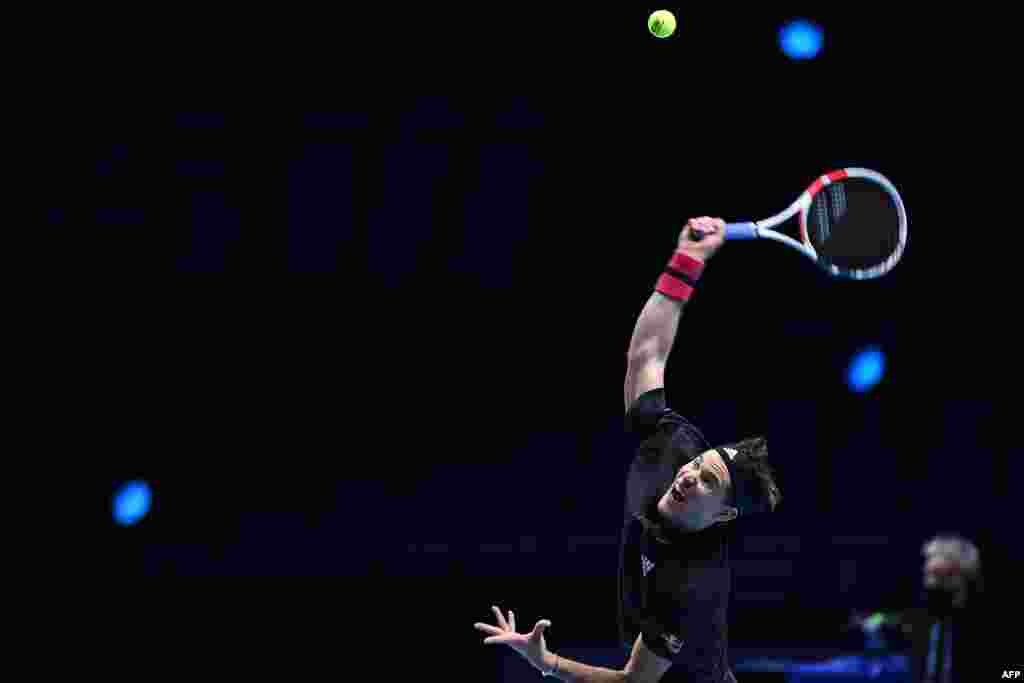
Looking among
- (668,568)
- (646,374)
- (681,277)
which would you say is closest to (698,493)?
(668,568)

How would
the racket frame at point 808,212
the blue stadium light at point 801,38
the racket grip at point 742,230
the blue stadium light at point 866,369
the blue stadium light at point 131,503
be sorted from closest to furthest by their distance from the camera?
the racket grip at point 742,230 → the racket frame at point 808,212 → the blue stadium light at point 801,38 → the blue stadium light at point 866,369 → the blue stadium light at point 131,503

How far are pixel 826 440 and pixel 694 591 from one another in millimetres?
3541

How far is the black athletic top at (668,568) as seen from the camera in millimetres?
4473

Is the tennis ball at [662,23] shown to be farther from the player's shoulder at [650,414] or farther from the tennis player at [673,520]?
the player's shoulder at [650,414]

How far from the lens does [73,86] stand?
7980 millimetres

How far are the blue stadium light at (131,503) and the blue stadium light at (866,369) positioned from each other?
391cm

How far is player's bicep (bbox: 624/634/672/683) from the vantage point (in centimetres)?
447

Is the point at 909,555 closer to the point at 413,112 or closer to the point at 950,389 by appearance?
the point at 950,389

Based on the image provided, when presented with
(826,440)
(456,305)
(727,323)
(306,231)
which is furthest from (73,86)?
(826,440)

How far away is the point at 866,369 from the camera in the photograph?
7.89m

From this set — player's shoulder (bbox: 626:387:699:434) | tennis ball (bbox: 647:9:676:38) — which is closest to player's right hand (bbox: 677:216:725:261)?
player's shoulder (bbox: 626:387:699:434)

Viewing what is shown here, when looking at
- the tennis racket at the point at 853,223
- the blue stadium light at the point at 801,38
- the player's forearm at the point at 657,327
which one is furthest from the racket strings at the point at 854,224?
the blue stadium light at the point at 801,38

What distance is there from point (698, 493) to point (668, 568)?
29 cm

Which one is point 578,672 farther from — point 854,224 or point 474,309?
point 474,309
